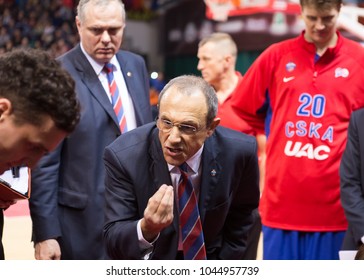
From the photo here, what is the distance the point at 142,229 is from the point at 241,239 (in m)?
0.62

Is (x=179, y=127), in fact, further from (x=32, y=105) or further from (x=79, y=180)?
(x=79, y=180)

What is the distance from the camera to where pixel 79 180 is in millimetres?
3707

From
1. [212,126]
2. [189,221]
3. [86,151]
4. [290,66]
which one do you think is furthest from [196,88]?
[290,66]

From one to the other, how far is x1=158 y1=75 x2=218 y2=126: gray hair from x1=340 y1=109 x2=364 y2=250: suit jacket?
120cm

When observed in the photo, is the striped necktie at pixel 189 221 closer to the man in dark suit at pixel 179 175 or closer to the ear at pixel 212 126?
the man in dark suit at pixel 179 175

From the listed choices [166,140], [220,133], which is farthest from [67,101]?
[220,133]

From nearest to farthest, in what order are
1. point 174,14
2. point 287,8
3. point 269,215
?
point 269,215
point 287,8
point 174,14

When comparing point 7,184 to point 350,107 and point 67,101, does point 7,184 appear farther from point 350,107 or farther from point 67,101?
point 350,107

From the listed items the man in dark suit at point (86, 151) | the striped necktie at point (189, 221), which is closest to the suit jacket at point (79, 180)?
the man in dark suit at point (86, 151)

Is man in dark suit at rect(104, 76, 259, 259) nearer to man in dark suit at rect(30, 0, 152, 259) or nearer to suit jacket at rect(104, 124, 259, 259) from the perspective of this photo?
suit jacket at rect(104, 124, 259, 259)

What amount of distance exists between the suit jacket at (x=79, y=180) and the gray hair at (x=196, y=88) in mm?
874

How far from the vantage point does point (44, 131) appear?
199 cm

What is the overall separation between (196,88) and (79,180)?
109 centimetres

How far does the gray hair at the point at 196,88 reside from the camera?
2.85m
